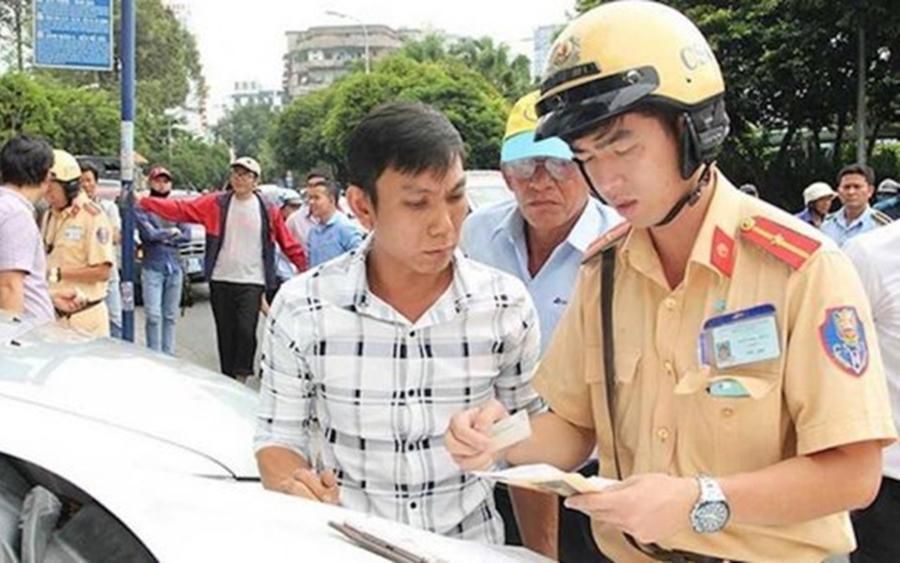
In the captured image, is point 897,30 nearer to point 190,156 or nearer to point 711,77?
point 711,77

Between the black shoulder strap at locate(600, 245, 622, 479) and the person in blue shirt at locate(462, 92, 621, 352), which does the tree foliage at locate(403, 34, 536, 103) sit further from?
the black shoulder strap at locate(600, 245, 622, 479)

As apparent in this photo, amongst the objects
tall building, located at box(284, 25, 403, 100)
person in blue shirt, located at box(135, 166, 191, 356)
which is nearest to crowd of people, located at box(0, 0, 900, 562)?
person in blue shirt, located at box(135, 166, 191, 356)

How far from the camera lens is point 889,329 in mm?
2123

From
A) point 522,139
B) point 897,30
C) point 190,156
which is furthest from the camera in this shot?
point 190,156

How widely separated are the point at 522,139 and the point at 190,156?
63.1 meters

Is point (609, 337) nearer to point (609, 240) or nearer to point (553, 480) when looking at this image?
point (609, 240)

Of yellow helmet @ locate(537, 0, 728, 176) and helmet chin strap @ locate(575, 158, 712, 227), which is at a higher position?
yellow helmet @ locate(537, 0, 728, 176)

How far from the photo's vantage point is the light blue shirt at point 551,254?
2.54m

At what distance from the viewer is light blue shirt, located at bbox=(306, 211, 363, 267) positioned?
275 inches

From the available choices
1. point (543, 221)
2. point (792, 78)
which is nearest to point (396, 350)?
point (543, 221)

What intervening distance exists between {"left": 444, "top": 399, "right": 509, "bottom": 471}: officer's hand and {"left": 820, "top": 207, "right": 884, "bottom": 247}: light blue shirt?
5.91 meters

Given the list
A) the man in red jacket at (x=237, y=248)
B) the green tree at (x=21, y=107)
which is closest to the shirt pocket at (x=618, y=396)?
the man in red jacket at (x=237, y=248)

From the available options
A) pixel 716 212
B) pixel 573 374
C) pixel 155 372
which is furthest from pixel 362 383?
pixel 155 372

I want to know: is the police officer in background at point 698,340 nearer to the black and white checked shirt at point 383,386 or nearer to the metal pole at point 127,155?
the black and white checked shirt at point 383,386
